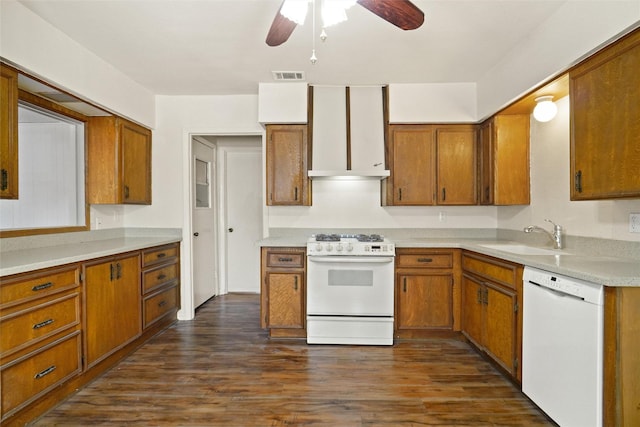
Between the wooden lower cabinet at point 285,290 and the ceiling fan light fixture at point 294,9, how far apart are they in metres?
1.92

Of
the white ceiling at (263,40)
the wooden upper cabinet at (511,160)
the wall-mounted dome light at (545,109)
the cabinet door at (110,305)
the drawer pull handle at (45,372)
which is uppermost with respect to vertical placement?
the white ceiling at (263,40)

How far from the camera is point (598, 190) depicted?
1808 mm

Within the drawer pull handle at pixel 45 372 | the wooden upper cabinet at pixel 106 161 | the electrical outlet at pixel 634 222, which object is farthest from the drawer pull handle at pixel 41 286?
the electrical outlet at pixel 634 222

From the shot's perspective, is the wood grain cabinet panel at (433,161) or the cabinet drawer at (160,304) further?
the wood grain cabinet panel at (433,161)

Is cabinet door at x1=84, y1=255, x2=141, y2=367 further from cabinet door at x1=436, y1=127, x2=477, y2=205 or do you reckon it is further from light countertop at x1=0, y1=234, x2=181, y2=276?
cabinet door at x1=436, y1=127, x2=477, y2=205

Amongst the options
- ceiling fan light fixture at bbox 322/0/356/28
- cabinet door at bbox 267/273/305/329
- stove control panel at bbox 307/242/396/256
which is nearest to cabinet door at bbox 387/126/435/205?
stove control panel at bbox 307/242/396/256

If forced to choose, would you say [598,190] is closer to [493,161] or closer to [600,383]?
[600,383]

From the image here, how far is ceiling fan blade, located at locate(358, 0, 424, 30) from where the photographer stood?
1.50m

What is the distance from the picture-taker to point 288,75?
10.0ft

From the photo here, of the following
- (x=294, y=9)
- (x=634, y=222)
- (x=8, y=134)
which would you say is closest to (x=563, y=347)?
(x=634, y=222)

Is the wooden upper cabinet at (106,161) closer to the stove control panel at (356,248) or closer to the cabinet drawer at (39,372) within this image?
the cabinet drawer at (39,372)

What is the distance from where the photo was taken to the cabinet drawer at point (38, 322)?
66.2 inches

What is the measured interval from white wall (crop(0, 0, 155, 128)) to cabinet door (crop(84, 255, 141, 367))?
1341mm

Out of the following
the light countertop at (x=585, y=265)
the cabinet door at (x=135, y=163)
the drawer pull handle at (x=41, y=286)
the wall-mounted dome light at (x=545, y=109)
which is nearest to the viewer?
the light countertop at (x=585, y=265)
